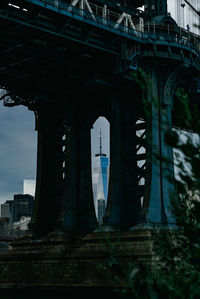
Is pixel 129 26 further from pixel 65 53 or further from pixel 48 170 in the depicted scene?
pixel 48 170

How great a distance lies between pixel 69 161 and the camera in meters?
59.7

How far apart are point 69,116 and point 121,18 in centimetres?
1471

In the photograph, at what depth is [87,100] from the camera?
61875 mm

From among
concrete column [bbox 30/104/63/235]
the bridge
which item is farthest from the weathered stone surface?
concrete column [bbox 30/104/63/235]

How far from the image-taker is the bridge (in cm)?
4794

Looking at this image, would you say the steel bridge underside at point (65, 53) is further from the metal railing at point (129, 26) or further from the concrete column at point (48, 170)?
the concrete column at point (48, 170)

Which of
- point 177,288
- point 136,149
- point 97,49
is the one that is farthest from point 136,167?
point 177,288

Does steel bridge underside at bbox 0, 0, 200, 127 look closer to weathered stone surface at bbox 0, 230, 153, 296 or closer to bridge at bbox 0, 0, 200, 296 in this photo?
bridge at bbox 0, 0, 200, 296

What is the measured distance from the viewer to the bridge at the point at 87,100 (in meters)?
47.9

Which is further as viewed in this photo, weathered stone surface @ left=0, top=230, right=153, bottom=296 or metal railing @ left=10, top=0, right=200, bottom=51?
weathered stone surface @ left=0, top=230, right=153, bottom=296

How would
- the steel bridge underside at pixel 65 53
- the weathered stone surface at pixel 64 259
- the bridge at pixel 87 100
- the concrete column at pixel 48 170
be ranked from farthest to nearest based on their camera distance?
1. the concrete column at pixel 48 170
2. the weathered stone surface at pixel 64 259
3. the bridge at pixel 87 100
4. the steel bridge underside at pixel 65 53

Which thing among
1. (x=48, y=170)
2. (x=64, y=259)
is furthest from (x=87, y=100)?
(x=64, y=259)

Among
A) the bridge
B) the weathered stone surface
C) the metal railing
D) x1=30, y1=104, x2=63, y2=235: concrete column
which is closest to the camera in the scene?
Answer: the metal railing

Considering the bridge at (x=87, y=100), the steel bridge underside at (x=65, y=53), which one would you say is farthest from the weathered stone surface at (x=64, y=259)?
the steel bridge underside at (x=65, y=53)
